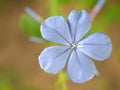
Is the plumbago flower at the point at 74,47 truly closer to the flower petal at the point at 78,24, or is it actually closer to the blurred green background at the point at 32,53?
the flower petal at the point at 78,24

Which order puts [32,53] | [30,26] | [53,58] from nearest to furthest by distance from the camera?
[53,58] < [30,26] < [32,53]

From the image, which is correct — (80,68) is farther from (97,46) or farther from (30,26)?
(30,26)

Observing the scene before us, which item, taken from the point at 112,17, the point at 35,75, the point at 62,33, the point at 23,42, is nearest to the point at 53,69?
the point at 62,33

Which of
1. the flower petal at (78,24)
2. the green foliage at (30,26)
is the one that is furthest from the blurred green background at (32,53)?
the flower petal at (78,24)

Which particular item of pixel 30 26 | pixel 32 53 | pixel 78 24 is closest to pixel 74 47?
pixel 78 24

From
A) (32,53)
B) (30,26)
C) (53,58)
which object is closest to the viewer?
(53,58)

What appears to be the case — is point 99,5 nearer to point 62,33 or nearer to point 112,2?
point 62,33
